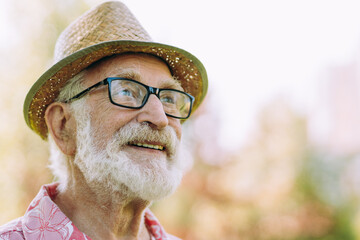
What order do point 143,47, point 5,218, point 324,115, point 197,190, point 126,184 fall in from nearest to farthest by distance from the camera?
1. point 126,184
2. point 143,47
3. point 5,218
4. point 197,190
5. point 324,115

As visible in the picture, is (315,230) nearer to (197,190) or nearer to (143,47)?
(197,190)

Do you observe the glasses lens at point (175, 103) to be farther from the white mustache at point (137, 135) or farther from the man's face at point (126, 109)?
the white mustache at point (137, 135)

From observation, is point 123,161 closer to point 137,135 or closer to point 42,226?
point 137,135

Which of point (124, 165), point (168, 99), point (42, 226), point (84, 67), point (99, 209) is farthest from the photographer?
point (168, 99)

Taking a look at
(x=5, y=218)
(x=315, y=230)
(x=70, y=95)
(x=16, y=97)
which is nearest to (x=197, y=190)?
(x=315, y=230)

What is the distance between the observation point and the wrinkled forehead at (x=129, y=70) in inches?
81.7

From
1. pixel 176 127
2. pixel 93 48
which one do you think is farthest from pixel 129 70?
pixel 176 127

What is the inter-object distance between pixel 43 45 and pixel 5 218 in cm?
512

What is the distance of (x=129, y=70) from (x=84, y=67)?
301 millimetres

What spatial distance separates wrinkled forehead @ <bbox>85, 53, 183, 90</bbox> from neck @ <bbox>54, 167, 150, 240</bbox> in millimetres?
627

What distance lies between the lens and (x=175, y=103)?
2283mm

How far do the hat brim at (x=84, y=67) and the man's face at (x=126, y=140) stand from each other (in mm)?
78

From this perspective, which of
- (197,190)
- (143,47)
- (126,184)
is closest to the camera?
(126,184)

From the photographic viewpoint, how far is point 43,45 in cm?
1061
